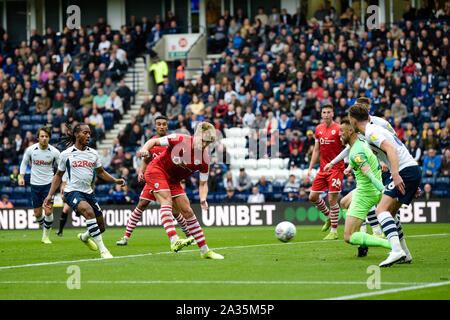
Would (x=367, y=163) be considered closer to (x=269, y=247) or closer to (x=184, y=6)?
(x=269, y=247)

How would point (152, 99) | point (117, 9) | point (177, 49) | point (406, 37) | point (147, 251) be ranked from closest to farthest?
1. point (147, 251)
2. point (406, 37)
3. point (152, 99)
4. point (177, 49)
5. point (117, 9)

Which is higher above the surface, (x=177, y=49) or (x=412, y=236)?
(x=177, y=49)

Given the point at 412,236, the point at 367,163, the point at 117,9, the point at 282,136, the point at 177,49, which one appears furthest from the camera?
the point at 117,9

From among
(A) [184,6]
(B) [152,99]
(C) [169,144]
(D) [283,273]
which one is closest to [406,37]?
(B) [152,99]

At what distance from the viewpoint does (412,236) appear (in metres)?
18.2

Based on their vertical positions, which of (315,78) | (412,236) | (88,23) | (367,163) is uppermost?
(88,23)

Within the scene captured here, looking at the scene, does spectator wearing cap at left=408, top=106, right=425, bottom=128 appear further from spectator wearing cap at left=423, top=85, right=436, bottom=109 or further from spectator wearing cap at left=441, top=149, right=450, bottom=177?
spectator wearing cap at left=441, top=149, right=450, bottom=177

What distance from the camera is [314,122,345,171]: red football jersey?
728 inches

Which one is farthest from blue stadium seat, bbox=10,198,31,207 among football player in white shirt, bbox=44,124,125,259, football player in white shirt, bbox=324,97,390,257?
football player in white shirt, bbox=324,97,390,257

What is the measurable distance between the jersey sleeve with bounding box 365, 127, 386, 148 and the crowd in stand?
13663 mm

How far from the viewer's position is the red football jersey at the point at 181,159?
42.8 feet

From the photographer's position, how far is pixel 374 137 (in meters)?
11.3

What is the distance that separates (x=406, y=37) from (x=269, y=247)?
16563mm

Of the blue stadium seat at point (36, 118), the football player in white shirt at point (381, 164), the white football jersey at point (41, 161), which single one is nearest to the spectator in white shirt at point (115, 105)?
the blue stadium seat at point (36, 118)
